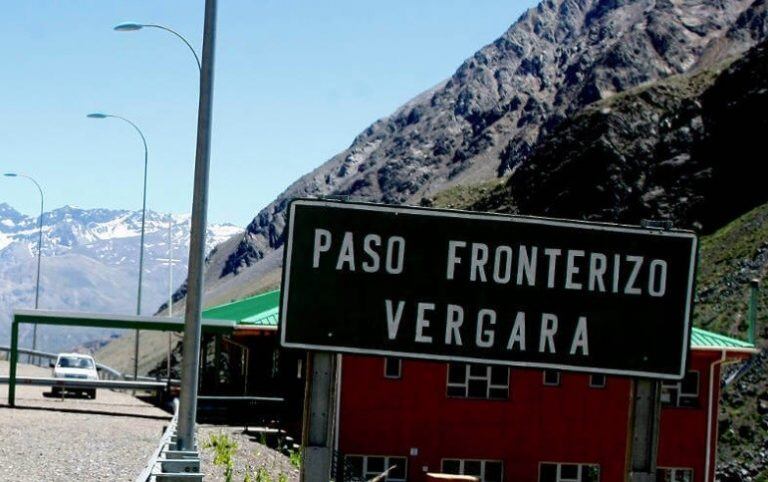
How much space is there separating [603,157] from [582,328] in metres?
114

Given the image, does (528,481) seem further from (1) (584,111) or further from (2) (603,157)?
(1) (584,111)

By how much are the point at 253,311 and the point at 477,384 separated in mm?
10445

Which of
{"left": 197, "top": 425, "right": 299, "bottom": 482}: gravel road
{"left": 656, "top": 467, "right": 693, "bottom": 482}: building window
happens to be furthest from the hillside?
{"left": 197, "top": 425, "right": 299, "bottom": 482}: gravel road

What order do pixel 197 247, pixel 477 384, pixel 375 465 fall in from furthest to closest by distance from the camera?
pixel 477 384
pixel 375 465
pixel 197 247

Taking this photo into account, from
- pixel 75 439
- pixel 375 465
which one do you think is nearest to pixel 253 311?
pixel 375 465

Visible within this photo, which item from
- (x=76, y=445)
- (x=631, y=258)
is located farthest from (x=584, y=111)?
(x=631, y=258)

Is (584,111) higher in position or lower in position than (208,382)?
Answer: higher

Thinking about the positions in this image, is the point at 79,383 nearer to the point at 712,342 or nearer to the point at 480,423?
the point at 480,423

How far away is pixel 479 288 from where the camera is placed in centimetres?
668

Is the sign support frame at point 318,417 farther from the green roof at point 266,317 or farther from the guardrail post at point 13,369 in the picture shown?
the guardrail post at point 13,369

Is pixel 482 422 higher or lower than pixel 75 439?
lower

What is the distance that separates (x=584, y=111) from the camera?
422ft

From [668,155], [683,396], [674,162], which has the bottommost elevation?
[683,396]

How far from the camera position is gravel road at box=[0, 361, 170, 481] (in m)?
21.2
